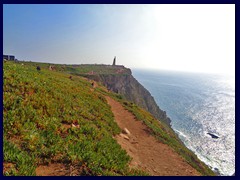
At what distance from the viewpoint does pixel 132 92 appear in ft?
348

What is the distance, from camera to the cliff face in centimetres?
9322

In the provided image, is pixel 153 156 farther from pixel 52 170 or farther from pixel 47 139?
pixel 52 170

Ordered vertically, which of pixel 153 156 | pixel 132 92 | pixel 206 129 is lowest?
pixel 206 129

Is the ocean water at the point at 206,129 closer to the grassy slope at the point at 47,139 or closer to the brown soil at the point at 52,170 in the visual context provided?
the grassy slope at the point at 47,139

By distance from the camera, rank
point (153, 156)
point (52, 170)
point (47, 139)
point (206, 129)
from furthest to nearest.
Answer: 1. point (206, 129)
2. point (153, 156)
3. point (47, 139)
4. point (52, 170)

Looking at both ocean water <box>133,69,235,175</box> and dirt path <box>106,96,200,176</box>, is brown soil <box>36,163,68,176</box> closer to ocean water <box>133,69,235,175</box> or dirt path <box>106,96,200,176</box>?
dirt path <box>106,96,200,176</box>

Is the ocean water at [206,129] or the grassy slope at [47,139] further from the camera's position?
the ocean water at [206,129]

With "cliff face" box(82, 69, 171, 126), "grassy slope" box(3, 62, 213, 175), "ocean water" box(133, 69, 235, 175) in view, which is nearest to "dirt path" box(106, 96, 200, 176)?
"grassy slope" box(3, 62, 213, 175)

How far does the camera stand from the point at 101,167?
8828 mm

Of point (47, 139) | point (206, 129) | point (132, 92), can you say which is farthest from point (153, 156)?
point (132, 92)

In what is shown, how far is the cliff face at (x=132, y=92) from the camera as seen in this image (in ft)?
306

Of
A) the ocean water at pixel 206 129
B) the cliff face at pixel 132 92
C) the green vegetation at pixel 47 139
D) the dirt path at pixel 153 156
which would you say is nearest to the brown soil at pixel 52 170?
the green vegetation at pixel 47 139
